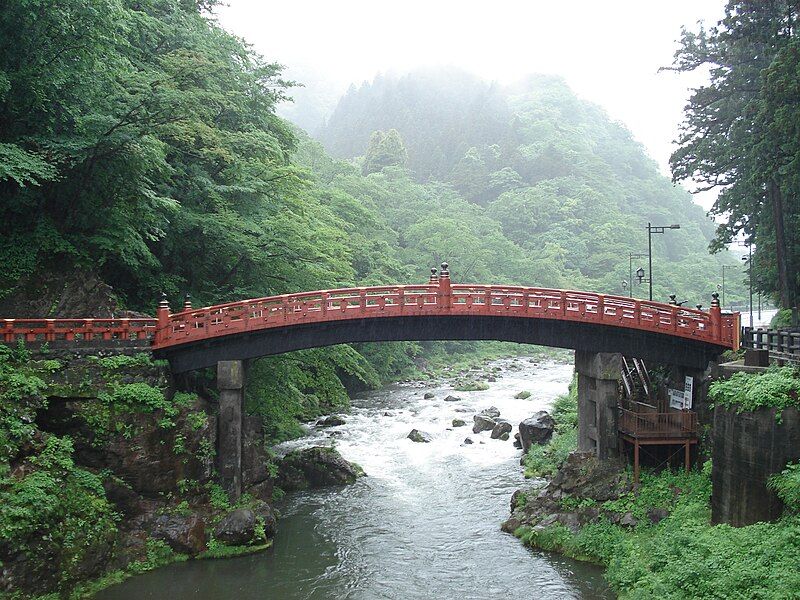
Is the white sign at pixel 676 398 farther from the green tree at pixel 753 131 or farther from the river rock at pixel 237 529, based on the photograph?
the river rock at pixel 237 529

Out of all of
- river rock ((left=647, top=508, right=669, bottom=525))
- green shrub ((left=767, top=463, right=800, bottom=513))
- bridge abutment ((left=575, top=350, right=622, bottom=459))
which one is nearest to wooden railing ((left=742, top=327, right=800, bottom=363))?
green shrub ((left=767, top=463, right=800, bottom=513))

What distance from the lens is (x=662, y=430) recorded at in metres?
21.5

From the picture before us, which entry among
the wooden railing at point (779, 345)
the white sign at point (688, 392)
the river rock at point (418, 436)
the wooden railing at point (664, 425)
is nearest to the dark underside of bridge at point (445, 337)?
the white sign at point (688, 392)

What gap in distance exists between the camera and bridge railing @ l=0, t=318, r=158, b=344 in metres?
19.3

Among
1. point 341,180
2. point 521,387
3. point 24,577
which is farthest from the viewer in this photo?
point 341,180

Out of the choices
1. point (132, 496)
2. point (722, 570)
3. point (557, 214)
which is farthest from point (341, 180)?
point (722, 570)

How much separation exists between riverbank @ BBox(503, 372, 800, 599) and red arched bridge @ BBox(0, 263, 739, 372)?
441cm

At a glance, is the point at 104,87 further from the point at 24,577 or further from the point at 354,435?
the point at 354,435

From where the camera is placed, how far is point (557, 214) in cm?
9469

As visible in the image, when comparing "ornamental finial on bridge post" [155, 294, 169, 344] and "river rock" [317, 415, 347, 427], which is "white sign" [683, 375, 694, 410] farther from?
"river rock" [317, 415, 347, 427]

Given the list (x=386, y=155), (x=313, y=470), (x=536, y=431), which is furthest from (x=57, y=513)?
(x=386, y=155)

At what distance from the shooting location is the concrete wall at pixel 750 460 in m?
15.6

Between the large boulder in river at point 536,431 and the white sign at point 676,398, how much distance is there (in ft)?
28.1

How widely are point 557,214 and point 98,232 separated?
263 feet
